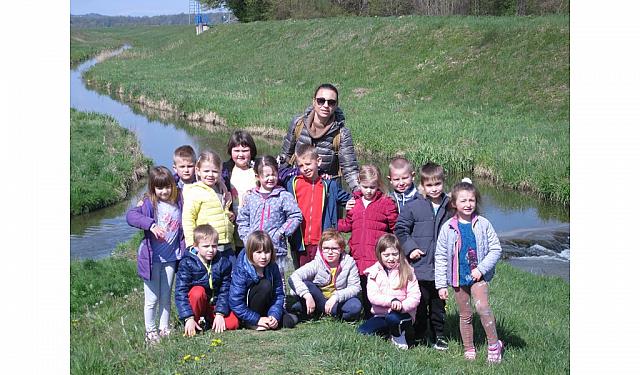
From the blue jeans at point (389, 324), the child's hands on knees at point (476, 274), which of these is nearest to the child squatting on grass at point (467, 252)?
the child's hands on knees at point (476, 274)

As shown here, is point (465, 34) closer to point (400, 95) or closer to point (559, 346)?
point (400, 95)

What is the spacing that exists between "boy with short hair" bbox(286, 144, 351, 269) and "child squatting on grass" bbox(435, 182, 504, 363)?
1.30 metres

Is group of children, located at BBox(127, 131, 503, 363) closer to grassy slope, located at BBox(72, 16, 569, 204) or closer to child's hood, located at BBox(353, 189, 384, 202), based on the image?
child's hood, located at BBox(353, 189, 384, 202)

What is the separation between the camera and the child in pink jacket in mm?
6527

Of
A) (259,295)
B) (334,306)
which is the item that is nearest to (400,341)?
(334,306)

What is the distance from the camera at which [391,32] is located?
38844 millimetres

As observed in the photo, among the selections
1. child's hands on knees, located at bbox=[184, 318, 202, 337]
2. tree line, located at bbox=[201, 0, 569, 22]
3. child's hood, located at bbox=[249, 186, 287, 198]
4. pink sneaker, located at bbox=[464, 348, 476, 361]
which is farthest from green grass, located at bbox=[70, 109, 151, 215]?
tree line, located at bbox=[201, 0, 569, 22]

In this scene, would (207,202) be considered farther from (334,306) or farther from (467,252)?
(467,252)

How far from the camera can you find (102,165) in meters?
17.9

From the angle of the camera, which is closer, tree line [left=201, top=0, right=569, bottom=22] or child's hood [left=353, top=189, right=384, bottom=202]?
child's hood [left=353, top=189, right=384, bottom=202]

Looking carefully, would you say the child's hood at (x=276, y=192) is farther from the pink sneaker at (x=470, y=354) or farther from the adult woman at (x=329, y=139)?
the pink sneaker at (x=470, y=354)

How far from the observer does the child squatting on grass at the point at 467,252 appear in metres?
6.18

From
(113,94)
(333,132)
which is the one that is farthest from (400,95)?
(333,132)

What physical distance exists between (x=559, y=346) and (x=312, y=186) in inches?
100
